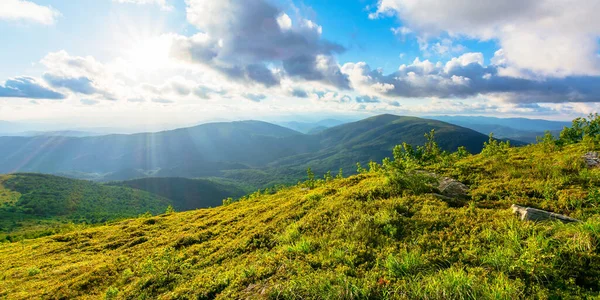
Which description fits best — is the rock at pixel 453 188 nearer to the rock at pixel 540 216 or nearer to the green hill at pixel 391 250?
the green hill at pixel 391 250

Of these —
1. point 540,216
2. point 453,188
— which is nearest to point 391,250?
point 540,216

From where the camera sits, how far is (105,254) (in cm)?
1725

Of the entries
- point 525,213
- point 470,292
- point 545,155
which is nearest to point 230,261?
point 470,292

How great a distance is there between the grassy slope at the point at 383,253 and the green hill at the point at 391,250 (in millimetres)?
43

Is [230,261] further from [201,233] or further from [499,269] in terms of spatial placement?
[499,269]

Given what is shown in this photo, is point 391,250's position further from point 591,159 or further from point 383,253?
point 591,159

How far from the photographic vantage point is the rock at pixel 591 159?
13.3 meters

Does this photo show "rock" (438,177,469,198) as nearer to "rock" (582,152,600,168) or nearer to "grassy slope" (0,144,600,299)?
"grassy slope" (0,144,600,299)

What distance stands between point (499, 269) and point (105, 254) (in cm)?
2222

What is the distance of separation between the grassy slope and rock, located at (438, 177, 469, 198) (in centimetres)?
52

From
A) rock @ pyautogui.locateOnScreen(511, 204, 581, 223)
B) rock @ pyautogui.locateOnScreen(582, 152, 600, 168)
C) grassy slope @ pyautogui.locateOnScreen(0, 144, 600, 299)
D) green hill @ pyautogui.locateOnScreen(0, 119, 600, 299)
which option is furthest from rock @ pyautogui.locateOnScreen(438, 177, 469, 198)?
rock @ pyautogui.locateOnScreen(582, 152, 600, 168)

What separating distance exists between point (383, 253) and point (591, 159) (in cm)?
1505

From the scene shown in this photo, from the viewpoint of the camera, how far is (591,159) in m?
13.9

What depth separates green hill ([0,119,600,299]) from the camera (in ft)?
21.1
